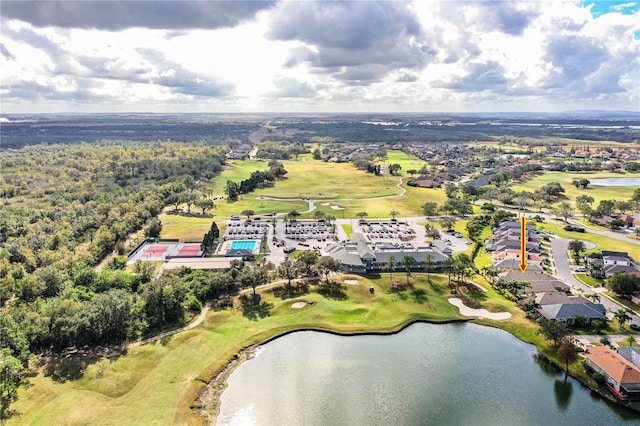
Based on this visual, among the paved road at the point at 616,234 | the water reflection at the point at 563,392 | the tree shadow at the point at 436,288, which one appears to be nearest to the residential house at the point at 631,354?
the water reflection at the point at 563,392

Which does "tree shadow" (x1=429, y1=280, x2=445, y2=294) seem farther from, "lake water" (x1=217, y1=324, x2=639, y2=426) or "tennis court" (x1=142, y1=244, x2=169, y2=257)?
"tennis court" (x1=142, y1=244, x2=169, y2=257)

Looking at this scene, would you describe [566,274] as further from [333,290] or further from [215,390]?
[215,390]

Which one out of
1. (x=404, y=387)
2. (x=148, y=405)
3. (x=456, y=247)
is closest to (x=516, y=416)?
(x=404, y=387)

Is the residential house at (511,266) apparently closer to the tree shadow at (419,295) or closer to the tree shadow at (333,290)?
the tree shadow at (419,295)

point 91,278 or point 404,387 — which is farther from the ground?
point 91,278

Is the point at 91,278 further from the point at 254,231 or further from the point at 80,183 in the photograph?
the point at 80,183

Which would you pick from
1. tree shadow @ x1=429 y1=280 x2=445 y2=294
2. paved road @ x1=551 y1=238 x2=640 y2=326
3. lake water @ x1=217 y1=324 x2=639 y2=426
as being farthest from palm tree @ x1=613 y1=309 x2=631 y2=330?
tree shadow @ x1=429 y1=280 x2=445 y2=294
